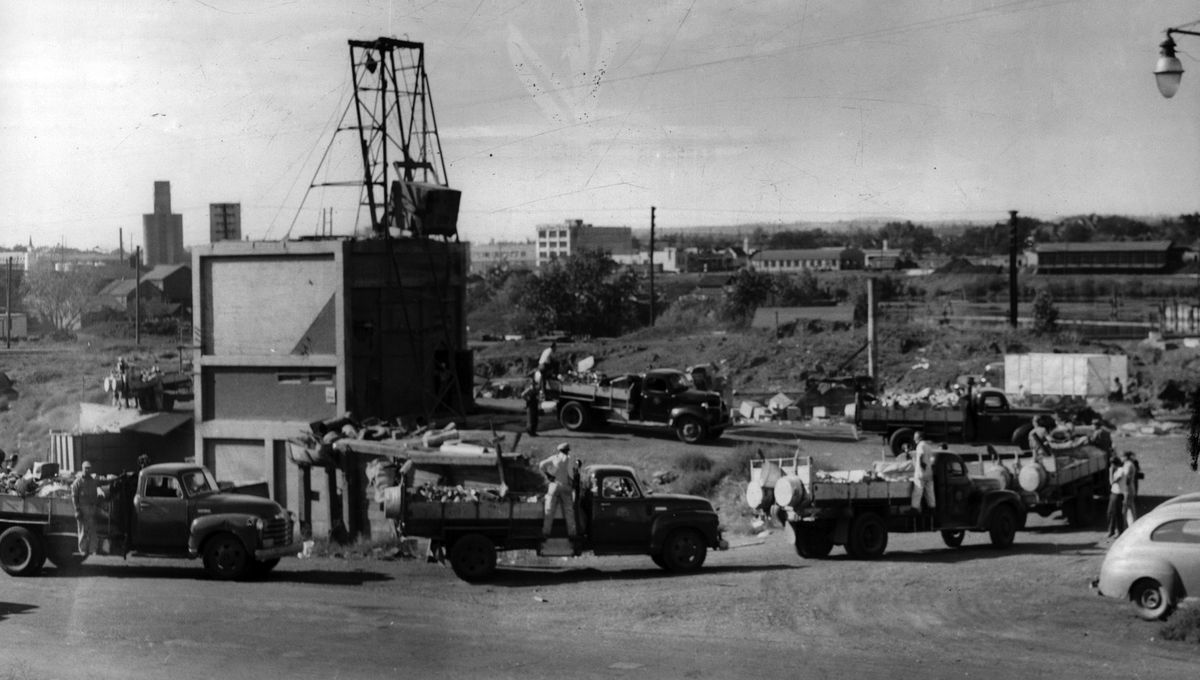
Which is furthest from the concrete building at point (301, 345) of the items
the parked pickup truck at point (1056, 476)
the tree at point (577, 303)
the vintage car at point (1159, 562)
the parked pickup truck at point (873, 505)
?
the tree at point (577, 303)

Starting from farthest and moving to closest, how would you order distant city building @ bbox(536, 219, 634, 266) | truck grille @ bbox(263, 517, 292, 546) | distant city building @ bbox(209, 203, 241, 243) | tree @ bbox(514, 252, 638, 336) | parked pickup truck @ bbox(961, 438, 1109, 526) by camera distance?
distant city building @ bbox(536, 219, 634, 266), tree @ bbox(514, 252, 638, 336), distant city building @ bbox(209, 203, 241, 243), parked pickup truck @ bbox(961, 438, 1109, 526), truck grille @ bbox(263, 517, 292, 546)

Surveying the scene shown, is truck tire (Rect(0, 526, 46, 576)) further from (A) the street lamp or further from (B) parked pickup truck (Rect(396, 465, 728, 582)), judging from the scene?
(A) the street lamp

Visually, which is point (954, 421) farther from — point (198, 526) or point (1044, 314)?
point (1044, 314)

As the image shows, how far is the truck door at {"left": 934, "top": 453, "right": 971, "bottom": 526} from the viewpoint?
19.4m

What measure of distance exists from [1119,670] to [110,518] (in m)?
13.5

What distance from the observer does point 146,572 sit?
63.0 ft

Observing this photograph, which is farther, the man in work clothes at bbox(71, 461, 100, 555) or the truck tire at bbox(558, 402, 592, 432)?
the truck tire at bbox(558, 402, 592, 432)

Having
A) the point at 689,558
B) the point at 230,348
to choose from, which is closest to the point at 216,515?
the point at 689,558

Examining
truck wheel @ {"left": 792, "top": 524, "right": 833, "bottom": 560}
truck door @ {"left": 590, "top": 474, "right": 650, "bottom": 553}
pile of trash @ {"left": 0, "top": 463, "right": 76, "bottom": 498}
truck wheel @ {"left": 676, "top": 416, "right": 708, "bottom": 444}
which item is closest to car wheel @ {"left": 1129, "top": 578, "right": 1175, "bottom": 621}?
truck wheel @ {"left": 792, "top": 524, "right": 833, "bottom": 560}

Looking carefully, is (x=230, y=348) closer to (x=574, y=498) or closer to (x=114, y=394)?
(x=114, y=394)

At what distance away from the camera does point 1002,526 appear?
1973cm

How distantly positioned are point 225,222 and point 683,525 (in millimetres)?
20939

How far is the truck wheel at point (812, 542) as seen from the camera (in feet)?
62.7

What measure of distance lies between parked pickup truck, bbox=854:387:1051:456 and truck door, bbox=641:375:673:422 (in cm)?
439
